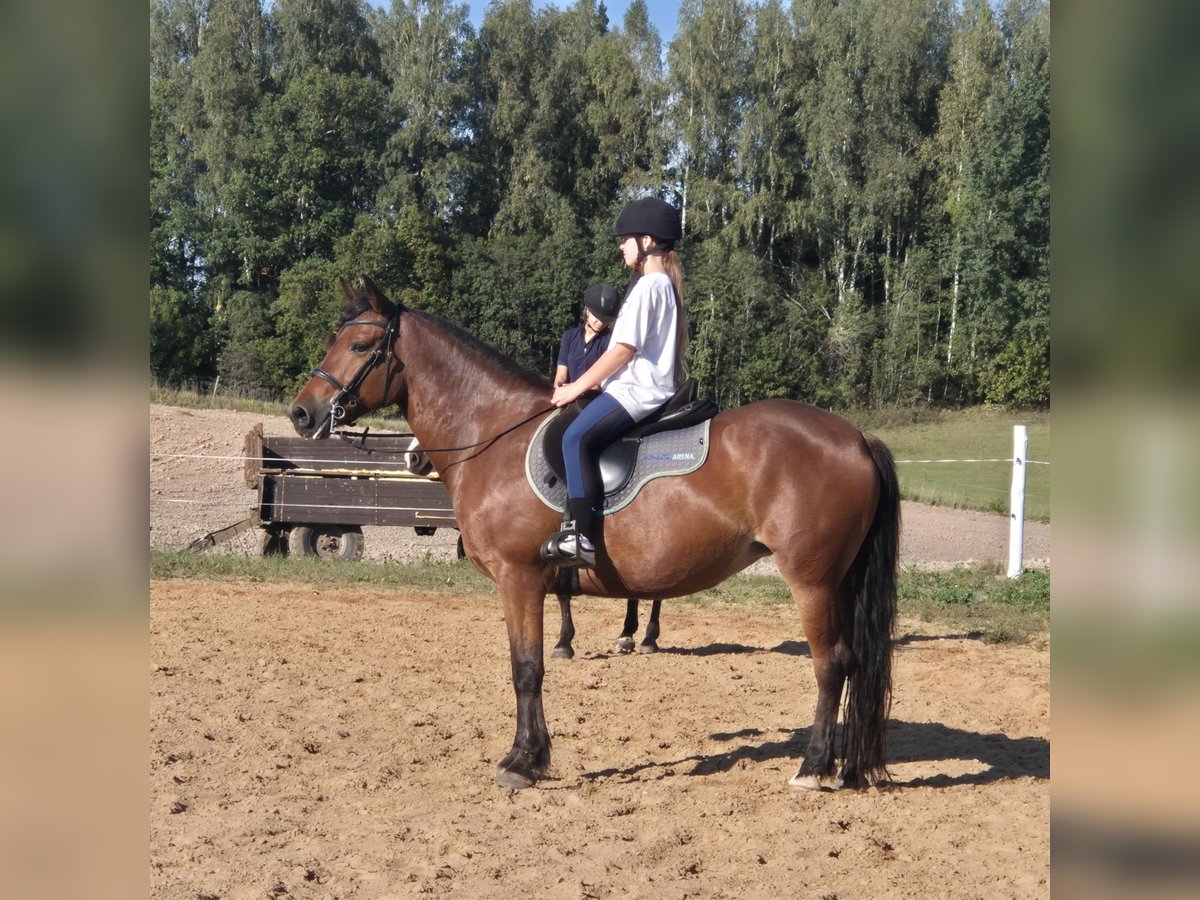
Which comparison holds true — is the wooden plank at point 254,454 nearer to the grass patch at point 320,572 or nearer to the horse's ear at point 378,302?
the grass patch at point 320,572

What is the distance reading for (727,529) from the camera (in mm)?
5094

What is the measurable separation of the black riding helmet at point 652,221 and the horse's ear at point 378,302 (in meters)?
1.38

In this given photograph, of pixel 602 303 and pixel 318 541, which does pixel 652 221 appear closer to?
pixel 602 303

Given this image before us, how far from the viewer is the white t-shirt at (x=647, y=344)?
16.4 feet

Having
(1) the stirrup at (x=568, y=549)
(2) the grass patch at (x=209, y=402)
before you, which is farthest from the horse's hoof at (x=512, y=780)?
(2) the grass patch at (x=209, y=402)

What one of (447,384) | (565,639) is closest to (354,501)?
(565,639)

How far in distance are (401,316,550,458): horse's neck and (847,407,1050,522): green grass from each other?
11.5m

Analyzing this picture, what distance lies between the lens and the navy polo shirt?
7508 mm

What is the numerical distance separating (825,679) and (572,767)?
1.42 metres
